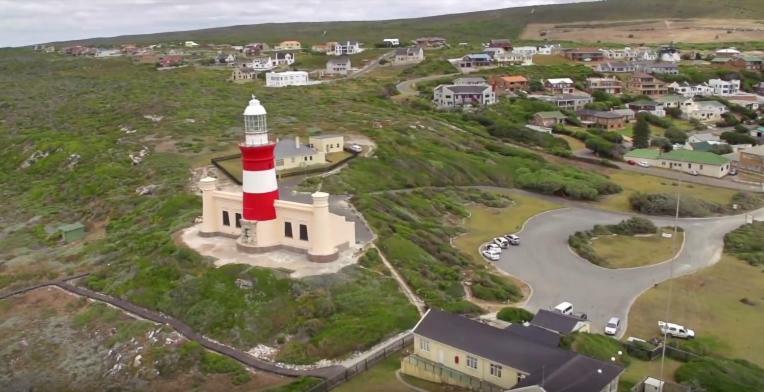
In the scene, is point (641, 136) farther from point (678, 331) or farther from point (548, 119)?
point (678, 331)

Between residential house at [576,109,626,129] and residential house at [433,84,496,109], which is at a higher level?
residential house at [433,84,496,109]

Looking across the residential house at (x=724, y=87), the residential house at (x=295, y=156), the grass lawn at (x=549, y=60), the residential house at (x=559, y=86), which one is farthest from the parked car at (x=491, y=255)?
the grass lawn at (x=549, y=60)

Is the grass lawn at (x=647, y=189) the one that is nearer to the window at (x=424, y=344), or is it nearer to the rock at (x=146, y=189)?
the rock at (x=146, y=189)

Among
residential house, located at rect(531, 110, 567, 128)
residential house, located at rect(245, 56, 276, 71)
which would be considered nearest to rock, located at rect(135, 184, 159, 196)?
residential house, located at rect(531, 110, 567, 128)

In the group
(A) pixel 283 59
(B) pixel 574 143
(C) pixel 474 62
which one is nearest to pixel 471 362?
(B) pixel 574 143

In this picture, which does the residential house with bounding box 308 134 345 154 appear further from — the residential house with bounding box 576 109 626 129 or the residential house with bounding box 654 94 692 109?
the residential house with bounding box 654 94 692 109

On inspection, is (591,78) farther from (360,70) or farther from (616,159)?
(616,159)

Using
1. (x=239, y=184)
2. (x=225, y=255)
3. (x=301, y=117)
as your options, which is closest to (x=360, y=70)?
→ (x=301, y=117)
